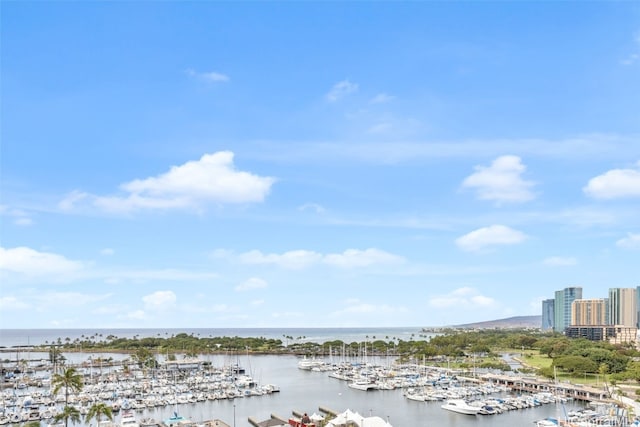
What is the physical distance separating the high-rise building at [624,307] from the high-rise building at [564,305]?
1895 centimetres

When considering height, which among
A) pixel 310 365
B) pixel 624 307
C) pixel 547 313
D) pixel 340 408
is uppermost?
pixel 624 307

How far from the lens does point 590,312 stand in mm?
119438

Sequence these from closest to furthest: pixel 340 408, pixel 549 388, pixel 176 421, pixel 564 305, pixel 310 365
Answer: pixel 176 421, pixel 340 408, pixel 549 388, pixel 310 365, pixel 564 305

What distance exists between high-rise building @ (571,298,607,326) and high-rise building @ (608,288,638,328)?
1.81 metres

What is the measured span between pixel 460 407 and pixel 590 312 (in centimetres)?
9634

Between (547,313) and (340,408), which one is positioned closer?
(340,408)

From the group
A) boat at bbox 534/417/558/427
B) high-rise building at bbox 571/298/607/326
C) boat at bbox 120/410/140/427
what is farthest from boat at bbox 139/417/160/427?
high-rise building at bbox 571/298/607/326

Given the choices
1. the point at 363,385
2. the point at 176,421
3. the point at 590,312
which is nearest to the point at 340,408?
the point at 363,385

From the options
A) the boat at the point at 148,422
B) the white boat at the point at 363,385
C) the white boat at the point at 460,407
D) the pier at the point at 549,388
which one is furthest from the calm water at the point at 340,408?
the pier at the point at 549,388

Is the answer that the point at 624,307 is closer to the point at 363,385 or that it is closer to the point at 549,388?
the point at 549,388

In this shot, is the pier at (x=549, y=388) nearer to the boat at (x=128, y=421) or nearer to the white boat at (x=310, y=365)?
the white boat at (x=310, y=365)

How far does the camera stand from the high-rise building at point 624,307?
371ft

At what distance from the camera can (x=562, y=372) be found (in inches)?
1927

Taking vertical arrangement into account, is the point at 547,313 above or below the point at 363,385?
below
